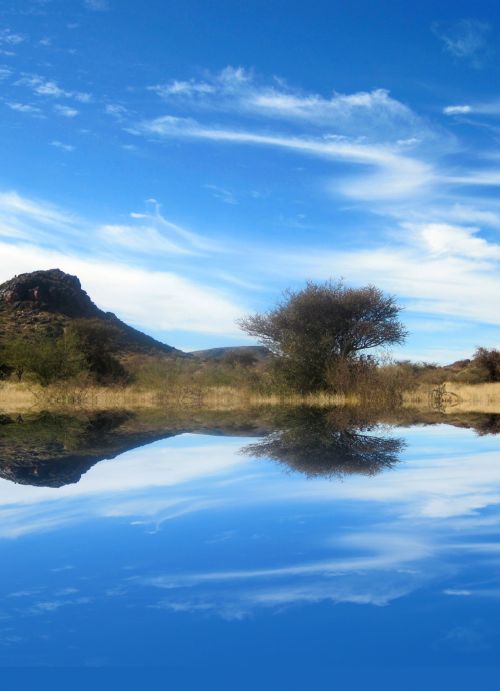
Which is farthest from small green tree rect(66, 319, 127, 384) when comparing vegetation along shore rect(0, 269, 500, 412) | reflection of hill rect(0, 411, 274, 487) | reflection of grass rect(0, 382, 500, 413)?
reflection of hill rect(0, 411, 274, 487)

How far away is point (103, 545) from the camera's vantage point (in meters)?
3.27

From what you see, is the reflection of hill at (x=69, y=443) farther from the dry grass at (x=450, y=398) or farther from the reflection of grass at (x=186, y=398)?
the dry grass at (x=450, y=398)

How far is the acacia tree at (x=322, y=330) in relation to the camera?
89.4ft

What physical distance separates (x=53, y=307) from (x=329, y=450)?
217 feet

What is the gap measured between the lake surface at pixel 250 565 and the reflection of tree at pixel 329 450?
0.07m

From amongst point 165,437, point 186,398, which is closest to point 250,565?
point 165,437

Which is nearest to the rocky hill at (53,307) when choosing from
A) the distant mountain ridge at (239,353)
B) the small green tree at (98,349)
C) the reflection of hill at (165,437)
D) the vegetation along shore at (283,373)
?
the distant mountain ridge at (239,353)

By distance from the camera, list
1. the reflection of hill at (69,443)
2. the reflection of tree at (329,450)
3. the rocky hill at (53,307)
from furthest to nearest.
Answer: the rocky hill at (53,307), the reflection of tree at (329,450), the reflection of hill at (69,443)

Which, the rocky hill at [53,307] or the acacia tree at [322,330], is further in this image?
the rocky hill at [53,307]

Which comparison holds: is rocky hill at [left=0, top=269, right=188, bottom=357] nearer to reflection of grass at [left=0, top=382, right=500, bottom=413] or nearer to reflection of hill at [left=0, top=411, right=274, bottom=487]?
reflection of grass at [left=0, top=382, right=500, bottom=413]

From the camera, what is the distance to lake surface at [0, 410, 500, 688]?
2.05 metres

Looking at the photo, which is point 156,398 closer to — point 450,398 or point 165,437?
point 450,398

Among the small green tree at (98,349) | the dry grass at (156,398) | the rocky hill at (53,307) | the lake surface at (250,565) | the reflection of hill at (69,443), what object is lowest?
the lake surface at (250,565)

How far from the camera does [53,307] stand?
70125 mm
